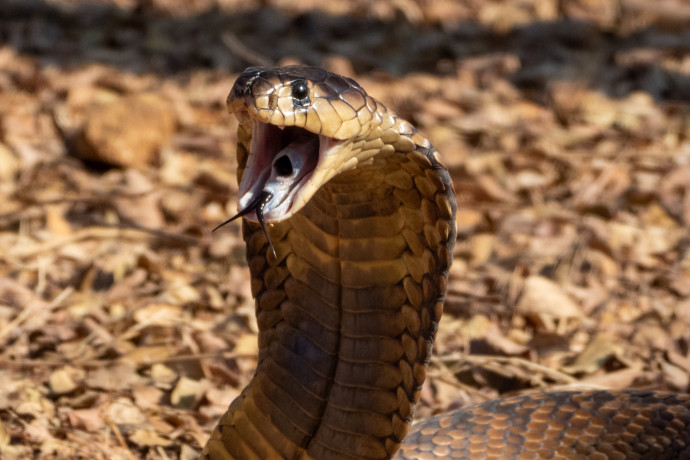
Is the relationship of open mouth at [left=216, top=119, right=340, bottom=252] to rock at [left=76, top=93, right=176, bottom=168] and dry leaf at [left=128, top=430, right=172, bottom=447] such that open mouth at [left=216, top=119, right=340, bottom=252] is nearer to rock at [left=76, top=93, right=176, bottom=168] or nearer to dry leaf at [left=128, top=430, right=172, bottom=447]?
dry leaf at [left=128, top=430, right=172, bottom=447]

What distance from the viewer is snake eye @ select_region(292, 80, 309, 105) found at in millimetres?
1961

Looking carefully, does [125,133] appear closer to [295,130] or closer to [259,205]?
[295,130]

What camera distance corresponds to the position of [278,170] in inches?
78.0

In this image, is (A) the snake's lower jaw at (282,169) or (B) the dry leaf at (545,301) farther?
(B) the dry leaf at (545,301)

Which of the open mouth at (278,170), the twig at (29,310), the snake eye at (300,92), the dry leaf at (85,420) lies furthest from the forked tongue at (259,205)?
the twig at (29,310)

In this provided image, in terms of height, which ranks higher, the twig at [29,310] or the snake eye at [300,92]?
the snake eye at [300,92]

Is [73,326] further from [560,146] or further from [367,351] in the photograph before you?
[560,146]

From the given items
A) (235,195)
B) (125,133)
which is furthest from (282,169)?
(125,133)

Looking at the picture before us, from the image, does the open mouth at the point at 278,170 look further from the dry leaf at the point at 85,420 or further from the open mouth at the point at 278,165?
the dry leaf at the point at 85,420

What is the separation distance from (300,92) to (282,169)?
0.55ft

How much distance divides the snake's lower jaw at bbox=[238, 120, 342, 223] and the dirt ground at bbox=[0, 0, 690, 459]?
4.68 feet

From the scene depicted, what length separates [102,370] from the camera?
11.7 feet

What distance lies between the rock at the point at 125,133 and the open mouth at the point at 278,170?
150 inches

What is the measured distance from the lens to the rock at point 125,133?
18.5 ft
